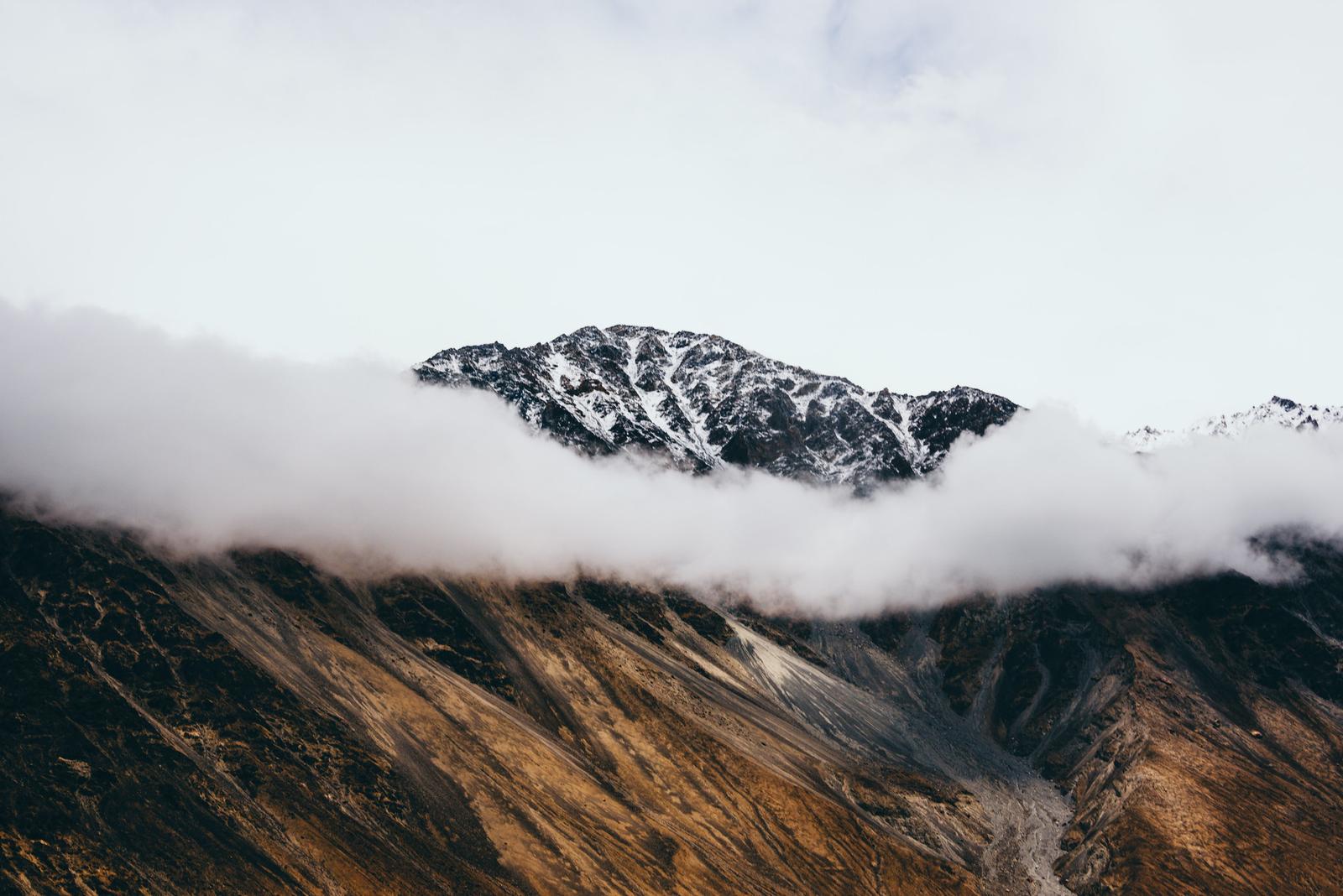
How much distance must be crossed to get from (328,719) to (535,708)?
44863mm

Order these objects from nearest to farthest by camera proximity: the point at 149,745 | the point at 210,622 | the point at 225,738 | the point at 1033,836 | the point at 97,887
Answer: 1. the point at 97,887
2. the point at 149,745
3. the point at 225,738
4. the point at 210,622
5. the point at 1033,836

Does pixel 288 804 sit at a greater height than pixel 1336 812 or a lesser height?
lesser

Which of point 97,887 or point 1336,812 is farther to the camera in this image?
point 1336,812

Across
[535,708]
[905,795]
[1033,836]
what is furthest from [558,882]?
[1033,836]

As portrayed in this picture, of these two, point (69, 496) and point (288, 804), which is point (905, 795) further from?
point (69, 496)

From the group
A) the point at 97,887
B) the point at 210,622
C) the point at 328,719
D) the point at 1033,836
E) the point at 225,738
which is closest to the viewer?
the point at 97,887

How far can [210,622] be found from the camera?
156375 millimetres

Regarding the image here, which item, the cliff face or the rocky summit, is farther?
the cliff face

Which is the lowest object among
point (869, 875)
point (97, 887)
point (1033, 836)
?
point (97, 887)

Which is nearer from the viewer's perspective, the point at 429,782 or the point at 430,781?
the point at 429,782

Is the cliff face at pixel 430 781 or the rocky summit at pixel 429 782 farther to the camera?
the cliff face at pixel 430 781

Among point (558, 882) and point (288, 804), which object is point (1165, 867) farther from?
point (288, 804)

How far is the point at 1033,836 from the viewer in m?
184

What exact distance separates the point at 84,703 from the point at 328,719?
115 ft
